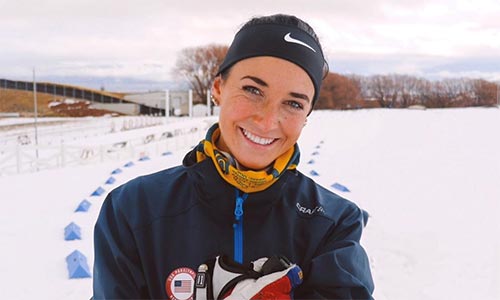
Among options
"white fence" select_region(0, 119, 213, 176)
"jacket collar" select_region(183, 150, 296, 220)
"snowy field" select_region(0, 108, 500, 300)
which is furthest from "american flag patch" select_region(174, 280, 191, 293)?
"white fence" select_region(0, 119, 213, 176)

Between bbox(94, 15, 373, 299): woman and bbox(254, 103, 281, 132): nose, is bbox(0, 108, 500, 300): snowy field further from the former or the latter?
bbox(254, 103, 281, 132): nose

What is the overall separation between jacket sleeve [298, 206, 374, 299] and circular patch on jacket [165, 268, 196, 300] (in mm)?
213

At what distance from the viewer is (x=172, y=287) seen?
0.87 m

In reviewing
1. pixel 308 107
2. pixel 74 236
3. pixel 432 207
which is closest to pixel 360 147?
pixel 432 207

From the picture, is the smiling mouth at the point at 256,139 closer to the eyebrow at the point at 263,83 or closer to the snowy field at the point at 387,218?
the eyebrow at the point at 263,83

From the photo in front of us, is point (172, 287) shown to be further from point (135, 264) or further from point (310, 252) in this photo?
point (310, 252)

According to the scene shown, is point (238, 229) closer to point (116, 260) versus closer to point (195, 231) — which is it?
point (195, 231)

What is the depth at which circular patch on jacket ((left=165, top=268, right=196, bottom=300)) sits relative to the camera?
2.86ft

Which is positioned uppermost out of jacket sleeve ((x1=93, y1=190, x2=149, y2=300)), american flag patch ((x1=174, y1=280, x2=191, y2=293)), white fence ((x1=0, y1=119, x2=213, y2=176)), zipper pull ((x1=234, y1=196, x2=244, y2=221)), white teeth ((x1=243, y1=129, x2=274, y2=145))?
white teeth ((x1=243, y1=129, x2=274, y2=145))

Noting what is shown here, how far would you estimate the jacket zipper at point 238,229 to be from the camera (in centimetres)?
87

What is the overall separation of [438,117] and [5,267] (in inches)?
672

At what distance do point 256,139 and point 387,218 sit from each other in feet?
11.5

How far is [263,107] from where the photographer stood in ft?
2.74

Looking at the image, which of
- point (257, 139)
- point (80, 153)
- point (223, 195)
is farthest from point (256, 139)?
point (80, 153)
